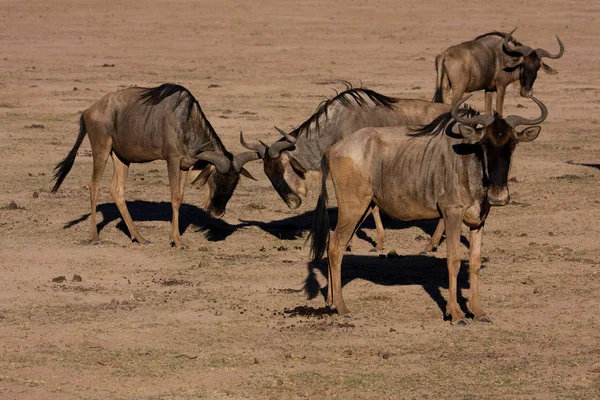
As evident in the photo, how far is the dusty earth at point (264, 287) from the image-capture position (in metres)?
8.72

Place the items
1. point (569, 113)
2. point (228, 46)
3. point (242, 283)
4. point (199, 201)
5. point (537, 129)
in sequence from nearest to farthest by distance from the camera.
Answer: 1. point (537, 129)
2. point (242, 283)
3. point (199, 201)
4. point (569, 113)
5. point (228, 46)

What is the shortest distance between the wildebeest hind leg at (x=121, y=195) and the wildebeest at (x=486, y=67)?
5.97 metres

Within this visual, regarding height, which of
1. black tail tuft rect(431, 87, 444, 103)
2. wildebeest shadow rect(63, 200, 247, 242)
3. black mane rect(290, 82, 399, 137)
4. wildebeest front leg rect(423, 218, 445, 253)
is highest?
black mane rect(290, 82, 399, 137)

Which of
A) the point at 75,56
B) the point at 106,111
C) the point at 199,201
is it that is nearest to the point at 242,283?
the point at 106,111

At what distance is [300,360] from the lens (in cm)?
910

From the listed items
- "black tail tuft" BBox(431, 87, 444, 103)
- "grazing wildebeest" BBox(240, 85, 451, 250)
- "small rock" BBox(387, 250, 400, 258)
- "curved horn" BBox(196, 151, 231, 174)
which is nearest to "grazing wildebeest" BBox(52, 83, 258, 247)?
"curved horn" BBox(196, 151, 231, 174)

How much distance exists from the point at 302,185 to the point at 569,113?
35.2ft

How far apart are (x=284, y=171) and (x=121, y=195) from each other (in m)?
1.90

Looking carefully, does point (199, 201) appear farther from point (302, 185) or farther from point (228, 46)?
point (228, 46)

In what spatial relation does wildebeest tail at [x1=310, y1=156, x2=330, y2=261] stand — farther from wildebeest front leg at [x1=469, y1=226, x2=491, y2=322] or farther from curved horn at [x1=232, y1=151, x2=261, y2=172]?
curved horn at [x1=232, y1=151, x2=261, y2=172]

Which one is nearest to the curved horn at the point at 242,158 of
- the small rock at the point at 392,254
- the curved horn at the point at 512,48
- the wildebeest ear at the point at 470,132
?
the small rock at the point at 392,254

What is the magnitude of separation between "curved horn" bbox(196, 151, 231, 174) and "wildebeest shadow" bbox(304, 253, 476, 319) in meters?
1.70

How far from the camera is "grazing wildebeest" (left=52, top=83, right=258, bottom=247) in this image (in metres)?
13.2

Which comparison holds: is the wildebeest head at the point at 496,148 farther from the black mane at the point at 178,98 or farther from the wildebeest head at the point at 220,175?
the black mane at the point at 178,98
